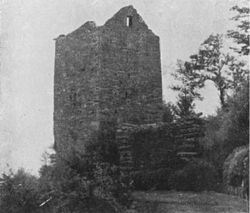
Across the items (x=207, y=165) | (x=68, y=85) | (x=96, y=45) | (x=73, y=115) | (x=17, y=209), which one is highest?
(x=96, y=45)

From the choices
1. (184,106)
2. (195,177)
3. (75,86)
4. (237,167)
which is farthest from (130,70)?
(237,167)

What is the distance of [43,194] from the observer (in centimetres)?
1120

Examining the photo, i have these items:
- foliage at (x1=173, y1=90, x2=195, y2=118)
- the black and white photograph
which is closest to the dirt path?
the black and white photograph

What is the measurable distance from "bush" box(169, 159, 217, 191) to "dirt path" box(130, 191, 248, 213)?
1.65ft

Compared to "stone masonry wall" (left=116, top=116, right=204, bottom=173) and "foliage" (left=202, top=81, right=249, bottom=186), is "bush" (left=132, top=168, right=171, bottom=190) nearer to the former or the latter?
"stone masonry wall" (left=116, top=116, right=204, bottom=173)

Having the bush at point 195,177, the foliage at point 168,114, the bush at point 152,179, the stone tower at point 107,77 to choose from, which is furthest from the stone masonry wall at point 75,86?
the bush at point 195,177

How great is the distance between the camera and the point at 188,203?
365 inches

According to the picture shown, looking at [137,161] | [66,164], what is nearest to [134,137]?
[137,161]

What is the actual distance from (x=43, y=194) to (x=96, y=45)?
19.7ft

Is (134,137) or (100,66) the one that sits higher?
(100,66)

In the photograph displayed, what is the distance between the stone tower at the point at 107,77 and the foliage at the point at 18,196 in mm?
3465

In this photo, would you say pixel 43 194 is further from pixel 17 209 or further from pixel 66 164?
pixel 66 164

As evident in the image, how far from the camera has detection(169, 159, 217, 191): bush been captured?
1095 centimetres

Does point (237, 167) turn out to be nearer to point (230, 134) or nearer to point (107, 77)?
point (230, 134)
